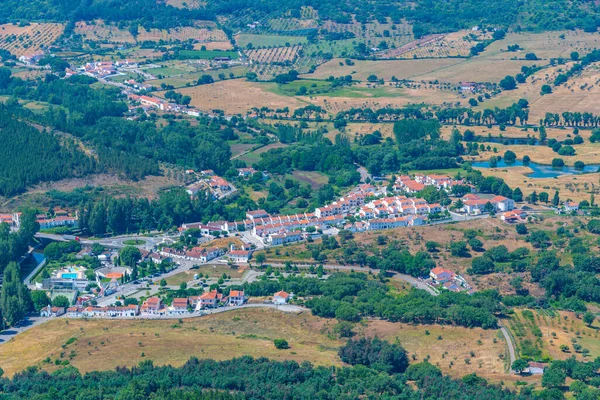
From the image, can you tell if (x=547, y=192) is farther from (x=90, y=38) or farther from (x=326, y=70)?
(x=90, y=38)

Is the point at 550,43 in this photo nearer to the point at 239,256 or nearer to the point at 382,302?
the point at 239,256

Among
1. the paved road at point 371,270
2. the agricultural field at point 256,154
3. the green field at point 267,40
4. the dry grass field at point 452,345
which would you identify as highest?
the green field at point 267,40

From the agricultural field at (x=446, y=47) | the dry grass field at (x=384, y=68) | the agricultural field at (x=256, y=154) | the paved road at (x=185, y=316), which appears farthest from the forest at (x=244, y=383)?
the agricultural field at (x=446, y=47)

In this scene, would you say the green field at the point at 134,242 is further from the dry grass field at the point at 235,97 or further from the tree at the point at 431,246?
the dry grass field at the point at 235,97

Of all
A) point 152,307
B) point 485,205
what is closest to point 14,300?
point 152,307

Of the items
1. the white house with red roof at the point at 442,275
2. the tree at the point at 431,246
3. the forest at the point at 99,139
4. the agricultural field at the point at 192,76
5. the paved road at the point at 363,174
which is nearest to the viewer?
the white house with red roof at the point at 442,275

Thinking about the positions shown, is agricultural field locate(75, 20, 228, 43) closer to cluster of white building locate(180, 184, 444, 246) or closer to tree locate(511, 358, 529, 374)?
cluster of white building locate(180, 184, 444, 246)
